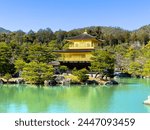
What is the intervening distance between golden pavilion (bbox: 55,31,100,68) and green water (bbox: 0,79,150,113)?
3.96 metres

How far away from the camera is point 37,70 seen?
15.6 metres

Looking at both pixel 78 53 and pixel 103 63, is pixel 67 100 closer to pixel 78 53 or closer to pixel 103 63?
pixel 103 63

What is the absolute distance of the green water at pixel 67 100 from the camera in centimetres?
930

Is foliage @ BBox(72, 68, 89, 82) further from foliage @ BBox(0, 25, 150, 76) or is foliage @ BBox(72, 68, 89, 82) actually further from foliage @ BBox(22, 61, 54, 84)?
foliage @ BBox(22, 61, 54, 84)

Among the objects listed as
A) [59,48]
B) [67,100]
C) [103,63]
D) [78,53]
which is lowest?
[67,100]

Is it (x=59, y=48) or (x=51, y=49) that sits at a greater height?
(x=59, y=48)

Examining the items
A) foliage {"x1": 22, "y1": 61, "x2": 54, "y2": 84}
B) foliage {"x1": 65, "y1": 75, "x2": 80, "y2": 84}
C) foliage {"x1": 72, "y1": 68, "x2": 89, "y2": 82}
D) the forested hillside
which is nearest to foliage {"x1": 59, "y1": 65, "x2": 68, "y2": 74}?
the forested hillside

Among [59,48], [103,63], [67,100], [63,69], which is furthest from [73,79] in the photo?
[59,48]

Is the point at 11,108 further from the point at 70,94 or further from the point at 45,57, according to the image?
the point at 45,57

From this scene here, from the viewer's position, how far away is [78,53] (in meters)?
19.3

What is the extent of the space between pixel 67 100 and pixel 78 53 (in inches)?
321

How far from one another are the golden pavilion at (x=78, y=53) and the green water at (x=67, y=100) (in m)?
3.96

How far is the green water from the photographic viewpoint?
930cm

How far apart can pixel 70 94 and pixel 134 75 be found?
1181 cm
